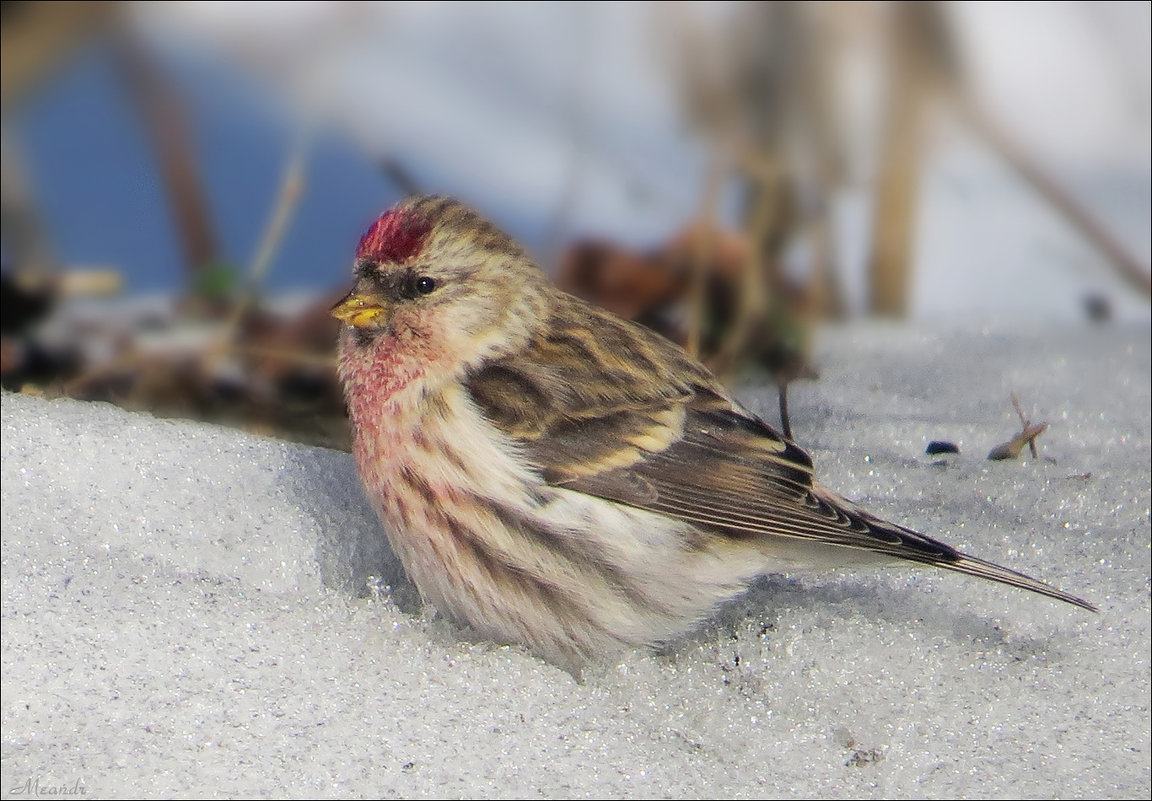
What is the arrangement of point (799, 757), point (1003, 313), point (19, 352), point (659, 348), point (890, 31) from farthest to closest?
1. point (890, 31)
2. point (19, 352)
3. point (1003, 313)
4. point (659, 348)
5. point (799, 757)

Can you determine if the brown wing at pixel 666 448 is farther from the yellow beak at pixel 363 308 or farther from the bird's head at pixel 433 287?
the yellow beak at pixel 363 308

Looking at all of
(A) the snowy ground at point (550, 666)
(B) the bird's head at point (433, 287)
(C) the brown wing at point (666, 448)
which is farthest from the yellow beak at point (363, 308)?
(A) the snowy ground at point (550, 666)

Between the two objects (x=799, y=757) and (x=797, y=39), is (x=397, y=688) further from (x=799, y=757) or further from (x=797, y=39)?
(x=797, y=39)

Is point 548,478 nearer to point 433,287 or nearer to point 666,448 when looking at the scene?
point 666,448

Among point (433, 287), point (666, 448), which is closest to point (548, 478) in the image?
point (666, 448)

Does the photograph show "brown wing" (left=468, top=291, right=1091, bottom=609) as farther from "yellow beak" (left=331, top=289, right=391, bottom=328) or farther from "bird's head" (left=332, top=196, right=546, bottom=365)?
"yellow beak" (left=331, top=289, right=391, bottom=328)

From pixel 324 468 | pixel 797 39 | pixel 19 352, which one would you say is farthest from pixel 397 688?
pixel 797 39
